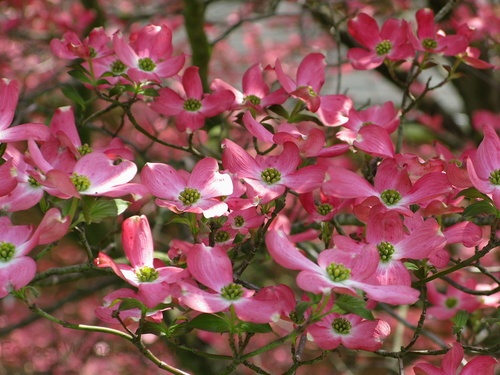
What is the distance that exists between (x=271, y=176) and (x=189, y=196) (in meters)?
0.11

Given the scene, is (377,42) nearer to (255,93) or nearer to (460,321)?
(255,93)

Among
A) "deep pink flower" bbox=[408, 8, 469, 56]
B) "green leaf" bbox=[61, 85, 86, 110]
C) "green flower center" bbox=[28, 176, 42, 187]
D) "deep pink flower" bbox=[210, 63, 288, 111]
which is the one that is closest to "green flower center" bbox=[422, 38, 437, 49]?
"deep pink flower" bbox=[408, 8, 469, 56]

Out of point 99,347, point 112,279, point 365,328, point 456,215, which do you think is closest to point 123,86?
point 365,328

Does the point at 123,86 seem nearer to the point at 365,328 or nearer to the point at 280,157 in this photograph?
the point at 280,157

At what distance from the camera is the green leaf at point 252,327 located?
791mm

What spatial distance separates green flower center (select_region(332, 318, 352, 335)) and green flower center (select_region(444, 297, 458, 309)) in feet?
1.88

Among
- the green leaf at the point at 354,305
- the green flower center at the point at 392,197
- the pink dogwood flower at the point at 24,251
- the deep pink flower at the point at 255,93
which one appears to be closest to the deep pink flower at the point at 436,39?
the deep pink flower at the point at 255,93

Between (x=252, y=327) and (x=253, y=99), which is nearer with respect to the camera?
(x=252, y=327)

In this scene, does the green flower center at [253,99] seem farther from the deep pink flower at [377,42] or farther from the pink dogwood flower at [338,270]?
the pink dogwood flower at [338,270]

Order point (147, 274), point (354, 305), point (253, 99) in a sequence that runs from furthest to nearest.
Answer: point (253, 99) → point (147, 274) → point (354, 305)

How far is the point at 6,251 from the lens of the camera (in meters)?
0.83

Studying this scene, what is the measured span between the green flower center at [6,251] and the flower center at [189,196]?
21 cm

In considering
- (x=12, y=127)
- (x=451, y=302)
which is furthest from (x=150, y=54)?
(x=451, y=302)

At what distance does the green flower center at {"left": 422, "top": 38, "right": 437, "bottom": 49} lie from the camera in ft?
3.95
